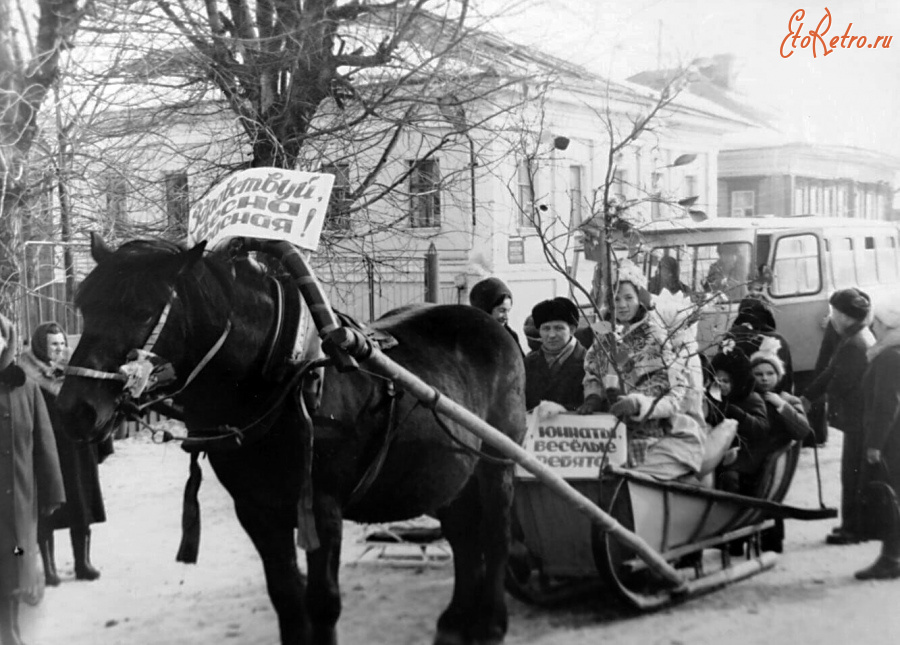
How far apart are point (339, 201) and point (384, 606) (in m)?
3.77

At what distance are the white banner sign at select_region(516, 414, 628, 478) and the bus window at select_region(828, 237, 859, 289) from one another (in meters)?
5.72

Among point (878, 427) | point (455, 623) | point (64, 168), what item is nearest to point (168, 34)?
point (64, 168)

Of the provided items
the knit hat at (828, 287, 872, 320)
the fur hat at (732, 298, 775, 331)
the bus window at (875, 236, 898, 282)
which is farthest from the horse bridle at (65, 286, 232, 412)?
the bus window at (875, 236, 898, 282)

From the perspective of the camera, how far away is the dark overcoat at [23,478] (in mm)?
4562

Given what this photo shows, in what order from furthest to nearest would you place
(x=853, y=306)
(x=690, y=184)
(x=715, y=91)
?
(x=690, y=184) → (x=715, y=91) → (x=853, y=306)

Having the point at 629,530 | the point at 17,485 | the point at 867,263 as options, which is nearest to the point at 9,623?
the point at 17,485

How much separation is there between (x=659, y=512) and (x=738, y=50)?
7.89 ft

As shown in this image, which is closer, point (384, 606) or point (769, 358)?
point (384, 606)

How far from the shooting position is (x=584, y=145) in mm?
8562

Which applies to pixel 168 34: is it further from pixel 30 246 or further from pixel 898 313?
pixel 898 313

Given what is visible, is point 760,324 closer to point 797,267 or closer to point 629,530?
point 797,267

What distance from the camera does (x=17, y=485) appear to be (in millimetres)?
4617

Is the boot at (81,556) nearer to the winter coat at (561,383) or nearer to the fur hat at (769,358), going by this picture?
the winter coat at (561,383)

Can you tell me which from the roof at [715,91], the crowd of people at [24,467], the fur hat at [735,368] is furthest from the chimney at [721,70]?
the crowd of people at [24,467]
